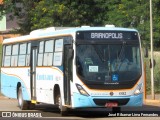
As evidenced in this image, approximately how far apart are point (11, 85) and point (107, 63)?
824cm

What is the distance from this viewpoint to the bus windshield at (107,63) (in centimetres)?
2130

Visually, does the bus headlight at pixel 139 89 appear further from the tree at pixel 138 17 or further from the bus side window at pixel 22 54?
the tree at pixel 138 17

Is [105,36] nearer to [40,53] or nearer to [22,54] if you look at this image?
[40,53]

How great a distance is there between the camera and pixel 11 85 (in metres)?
28.6

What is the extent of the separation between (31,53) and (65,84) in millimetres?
4199

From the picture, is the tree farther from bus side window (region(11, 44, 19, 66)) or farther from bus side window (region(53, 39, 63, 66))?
bus side window (region(53, 39, 63, 66))

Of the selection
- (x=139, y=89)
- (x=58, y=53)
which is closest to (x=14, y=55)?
(x=58, y=53)

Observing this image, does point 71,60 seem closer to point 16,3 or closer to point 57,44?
point 57,44

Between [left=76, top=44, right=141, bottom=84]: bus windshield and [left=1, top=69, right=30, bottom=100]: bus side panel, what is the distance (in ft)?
17.2

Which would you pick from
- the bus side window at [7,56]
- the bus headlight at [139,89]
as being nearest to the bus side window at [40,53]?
the bus side window at [7,56]

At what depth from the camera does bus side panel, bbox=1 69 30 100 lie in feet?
87.3

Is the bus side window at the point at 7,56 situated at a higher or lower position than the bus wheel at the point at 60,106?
higher

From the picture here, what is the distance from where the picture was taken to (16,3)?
53031 mm

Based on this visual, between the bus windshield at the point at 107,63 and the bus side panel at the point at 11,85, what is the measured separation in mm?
5257
